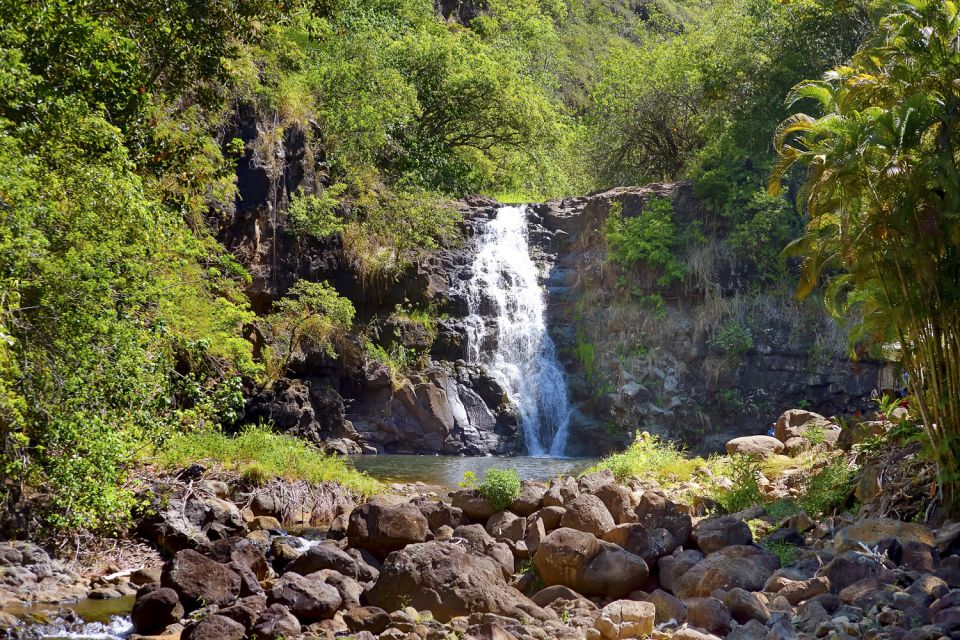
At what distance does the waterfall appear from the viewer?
2668 centimetres

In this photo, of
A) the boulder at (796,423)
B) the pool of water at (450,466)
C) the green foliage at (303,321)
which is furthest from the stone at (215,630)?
the green foliage at (303,321)

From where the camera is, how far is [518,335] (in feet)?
91.8

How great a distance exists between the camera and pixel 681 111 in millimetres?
32750

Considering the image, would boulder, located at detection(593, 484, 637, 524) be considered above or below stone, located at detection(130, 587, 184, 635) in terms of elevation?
above

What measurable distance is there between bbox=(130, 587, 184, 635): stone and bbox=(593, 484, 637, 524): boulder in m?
5.67

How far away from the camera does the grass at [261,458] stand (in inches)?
553

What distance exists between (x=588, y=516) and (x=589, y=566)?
1.41 meters

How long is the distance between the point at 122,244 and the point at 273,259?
14.2 metres

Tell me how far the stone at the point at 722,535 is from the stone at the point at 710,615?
2080 millimetres

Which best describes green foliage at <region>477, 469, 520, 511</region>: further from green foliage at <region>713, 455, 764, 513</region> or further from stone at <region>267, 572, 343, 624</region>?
stone at <region>267, 572, 343, 624</region>

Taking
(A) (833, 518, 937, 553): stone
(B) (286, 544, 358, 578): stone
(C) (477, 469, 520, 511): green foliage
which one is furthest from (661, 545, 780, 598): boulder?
(B) (286, 544, 358, 578): stone

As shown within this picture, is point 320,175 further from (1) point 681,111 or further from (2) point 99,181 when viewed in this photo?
(2) point 99,181

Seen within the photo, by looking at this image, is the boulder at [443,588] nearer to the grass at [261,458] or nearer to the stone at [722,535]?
the stone at [722,535]

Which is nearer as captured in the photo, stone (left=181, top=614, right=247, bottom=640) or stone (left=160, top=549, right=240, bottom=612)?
stone (left=181, top=614, right=247, bottom=640)
